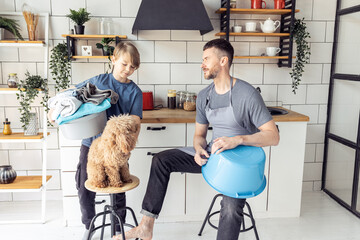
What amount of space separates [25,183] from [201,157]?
1.49 metres

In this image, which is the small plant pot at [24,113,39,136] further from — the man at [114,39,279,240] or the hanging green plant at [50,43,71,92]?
the man at [114,39,279,240]

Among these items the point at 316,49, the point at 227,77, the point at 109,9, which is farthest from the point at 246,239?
the point at 109,9

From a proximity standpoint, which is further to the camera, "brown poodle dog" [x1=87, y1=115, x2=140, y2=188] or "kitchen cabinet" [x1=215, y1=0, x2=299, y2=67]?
"kitchen cabinet" [x1=215, y1=0, x2=299, y2=67]

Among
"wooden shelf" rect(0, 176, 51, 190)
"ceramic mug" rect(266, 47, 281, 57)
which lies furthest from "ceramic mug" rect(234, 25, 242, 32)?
"wooden shelf" rect(0, 176, 51, 190)

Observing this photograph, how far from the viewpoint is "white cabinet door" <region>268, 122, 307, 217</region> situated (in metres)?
2.43

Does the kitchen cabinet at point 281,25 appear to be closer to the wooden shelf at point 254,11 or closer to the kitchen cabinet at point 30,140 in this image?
the wooden shelf at point 254,11

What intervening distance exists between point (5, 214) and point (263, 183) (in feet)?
6.85

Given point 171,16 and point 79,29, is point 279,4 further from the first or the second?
point 79,29

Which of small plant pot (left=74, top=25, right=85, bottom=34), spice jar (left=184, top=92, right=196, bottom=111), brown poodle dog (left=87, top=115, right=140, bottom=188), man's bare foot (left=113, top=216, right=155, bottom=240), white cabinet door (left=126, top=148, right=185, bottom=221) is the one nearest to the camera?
brown poodle dog (left=87, top=115, right=140, bottom=188)

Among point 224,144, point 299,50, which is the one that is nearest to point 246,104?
point 224,144

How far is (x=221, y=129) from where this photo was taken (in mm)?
1953

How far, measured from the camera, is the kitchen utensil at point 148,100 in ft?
8.51

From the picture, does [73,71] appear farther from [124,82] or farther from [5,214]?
[5,214]

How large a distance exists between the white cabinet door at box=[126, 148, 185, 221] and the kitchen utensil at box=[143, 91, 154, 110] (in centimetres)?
41
